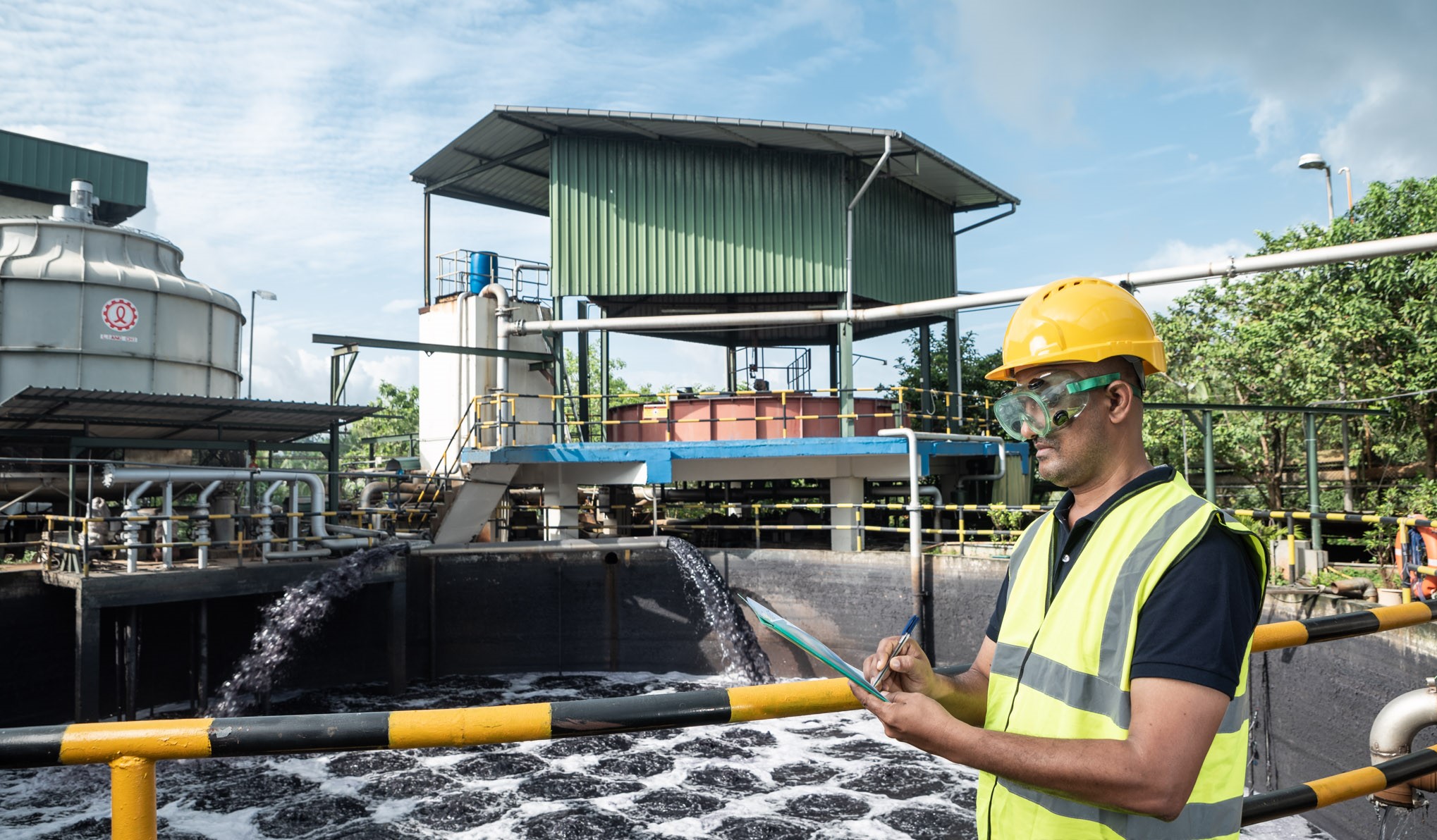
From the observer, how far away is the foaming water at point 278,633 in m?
13.1

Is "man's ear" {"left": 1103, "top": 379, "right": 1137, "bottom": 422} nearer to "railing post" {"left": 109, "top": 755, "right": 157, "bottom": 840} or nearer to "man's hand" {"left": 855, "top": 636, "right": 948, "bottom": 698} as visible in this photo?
"man's hand" {"left": 855, "top": 636, "right": 948, "bottom": 698}

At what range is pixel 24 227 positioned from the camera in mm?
16484

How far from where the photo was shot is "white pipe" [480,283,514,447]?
18866 mm

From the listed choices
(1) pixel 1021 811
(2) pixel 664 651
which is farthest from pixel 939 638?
(1) pixel 1021 811

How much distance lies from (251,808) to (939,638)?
32.0 ft

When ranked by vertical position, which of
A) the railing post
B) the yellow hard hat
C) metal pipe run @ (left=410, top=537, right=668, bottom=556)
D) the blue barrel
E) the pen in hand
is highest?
the blue barrel

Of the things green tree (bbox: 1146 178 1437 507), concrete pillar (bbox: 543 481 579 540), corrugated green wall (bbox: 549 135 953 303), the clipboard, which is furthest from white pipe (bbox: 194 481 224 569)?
green tree (bbox: 1146 178 1437 507)

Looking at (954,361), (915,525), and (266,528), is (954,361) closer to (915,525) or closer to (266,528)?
(915,525)

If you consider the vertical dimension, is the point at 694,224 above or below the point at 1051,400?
above

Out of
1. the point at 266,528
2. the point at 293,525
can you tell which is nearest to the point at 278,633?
the point at 266,528

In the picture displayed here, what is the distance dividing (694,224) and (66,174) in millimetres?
16351

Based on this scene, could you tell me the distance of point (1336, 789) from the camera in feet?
8.77

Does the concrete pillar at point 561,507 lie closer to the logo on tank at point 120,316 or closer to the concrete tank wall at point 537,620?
the concrete tank wall at point 537,620

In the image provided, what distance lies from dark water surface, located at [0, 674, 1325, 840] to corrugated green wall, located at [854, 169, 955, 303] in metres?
11.2
